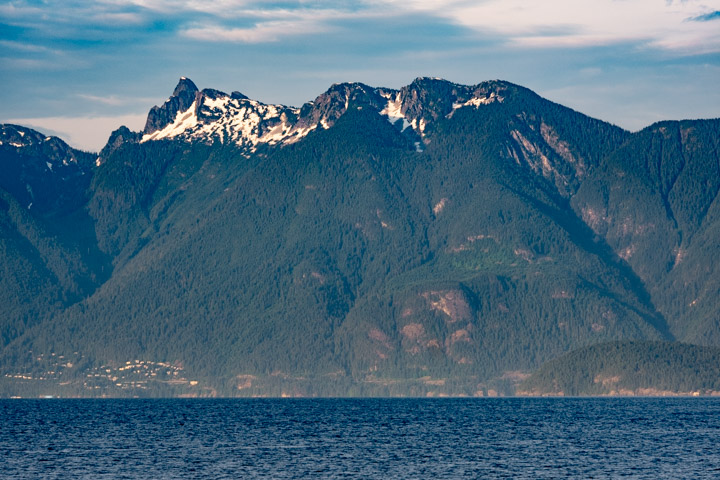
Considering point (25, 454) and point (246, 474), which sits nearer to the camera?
point (246, 474)

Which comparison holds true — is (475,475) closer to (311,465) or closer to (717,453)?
(311,465)

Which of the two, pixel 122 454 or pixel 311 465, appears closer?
pixel 311 465

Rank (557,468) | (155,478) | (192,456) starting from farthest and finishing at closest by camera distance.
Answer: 1. (192,456)
2. (557,468)
3. (155,478)

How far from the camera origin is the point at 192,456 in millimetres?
193875

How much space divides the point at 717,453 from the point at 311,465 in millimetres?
61899

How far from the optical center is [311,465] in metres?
180

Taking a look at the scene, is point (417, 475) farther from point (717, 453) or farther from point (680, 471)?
point (717, 453)

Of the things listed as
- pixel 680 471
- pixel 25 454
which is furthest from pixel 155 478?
pixel 680 471

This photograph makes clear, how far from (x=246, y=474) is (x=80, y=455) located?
37.2m

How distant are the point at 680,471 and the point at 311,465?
161 feet

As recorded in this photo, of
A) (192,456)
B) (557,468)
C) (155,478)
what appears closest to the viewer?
(155,478)

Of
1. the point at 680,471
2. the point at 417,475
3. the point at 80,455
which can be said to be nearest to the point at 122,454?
the point at 80,455

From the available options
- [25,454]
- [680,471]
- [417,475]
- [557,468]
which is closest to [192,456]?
[25,454]

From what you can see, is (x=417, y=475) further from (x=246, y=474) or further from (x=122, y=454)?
(x=122, y=454)
